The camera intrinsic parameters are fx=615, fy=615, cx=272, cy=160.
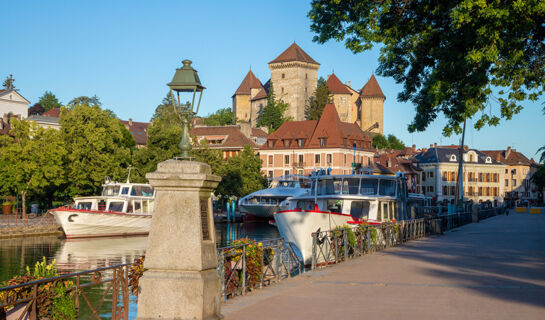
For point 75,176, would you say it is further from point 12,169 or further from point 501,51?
point 501,51

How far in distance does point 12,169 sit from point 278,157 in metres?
54.9


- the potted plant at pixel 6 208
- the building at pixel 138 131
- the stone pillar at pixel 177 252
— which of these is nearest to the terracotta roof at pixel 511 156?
the building at pixel 138 131

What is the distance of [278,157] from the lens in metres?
94.4

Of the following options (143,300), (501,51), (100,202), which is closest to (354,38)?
(501,51)

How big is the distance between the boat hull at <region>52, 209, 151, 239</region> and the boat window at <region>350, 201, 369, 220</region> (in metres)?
19.7

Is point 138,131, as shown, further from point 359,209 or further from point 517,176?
point 359,209

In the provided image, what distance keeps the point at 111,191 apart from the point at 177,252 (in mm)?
38002

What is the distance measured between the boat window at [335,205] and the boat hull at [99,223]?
18.8m

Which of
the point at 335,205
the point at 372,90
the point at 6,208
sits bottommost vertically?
the point at 6,208

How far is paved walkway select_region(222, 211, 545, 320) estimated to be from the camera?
9.55 metres

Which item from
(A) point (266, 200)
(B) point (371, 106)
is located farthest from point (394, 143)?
(A) point (266, 200)

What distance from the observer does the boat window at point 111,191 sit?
44906 millimetres

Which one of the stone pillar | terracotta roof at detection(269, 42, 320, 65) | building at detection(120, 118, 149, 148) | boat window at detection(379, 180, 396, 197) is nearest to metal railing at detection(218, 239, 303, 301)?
the stone pillar

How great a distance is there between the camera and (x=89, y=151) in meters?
49.6
